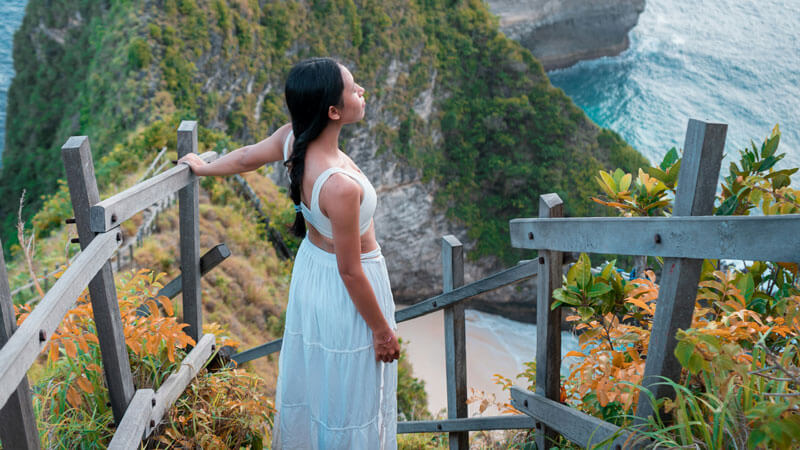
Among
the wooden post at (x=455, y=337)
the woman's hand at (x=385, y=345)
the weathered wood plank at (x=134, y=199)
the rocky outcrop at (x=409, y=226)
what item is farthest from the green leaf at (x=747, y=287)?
the rocky outcrop at (x=409, y=226)

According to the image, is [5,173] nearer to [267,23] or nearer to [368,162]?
[267,23]

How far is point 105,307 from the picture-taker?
6.01 ft

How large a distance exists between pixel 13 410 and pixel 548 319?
155 centimetres

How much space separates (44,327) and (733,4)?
206ft

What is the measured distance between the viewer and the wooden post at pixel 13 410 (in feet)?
4.53

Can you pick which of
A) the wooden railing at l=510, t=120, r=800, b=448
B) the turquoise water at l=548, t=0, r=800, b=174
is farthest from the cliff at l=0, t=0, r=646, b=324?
the turquoise water at l=548, t=0, r=800, b=174

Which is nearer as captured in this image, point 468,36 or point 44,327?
point 44,327

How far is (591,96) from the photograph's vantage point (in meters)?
40.8

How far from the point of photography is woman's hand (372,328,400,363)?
81.1 inches

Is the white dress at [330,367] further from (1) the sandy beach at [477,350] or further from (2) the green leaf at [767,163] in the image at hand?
(1) the sandy beach at [477,350]

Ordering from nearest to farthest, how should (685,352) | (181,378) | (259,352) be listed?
1. (685,352)
2. (181,378)
3. (259,352)

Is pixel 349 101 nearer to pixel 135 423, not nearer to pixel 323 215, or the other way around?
pixel 323 215

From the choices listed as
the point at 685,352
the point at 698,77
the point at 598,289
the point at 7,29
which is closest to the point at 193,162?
the point at 598,289

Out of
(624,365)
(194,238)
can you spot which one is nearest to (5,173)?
(194,238)
